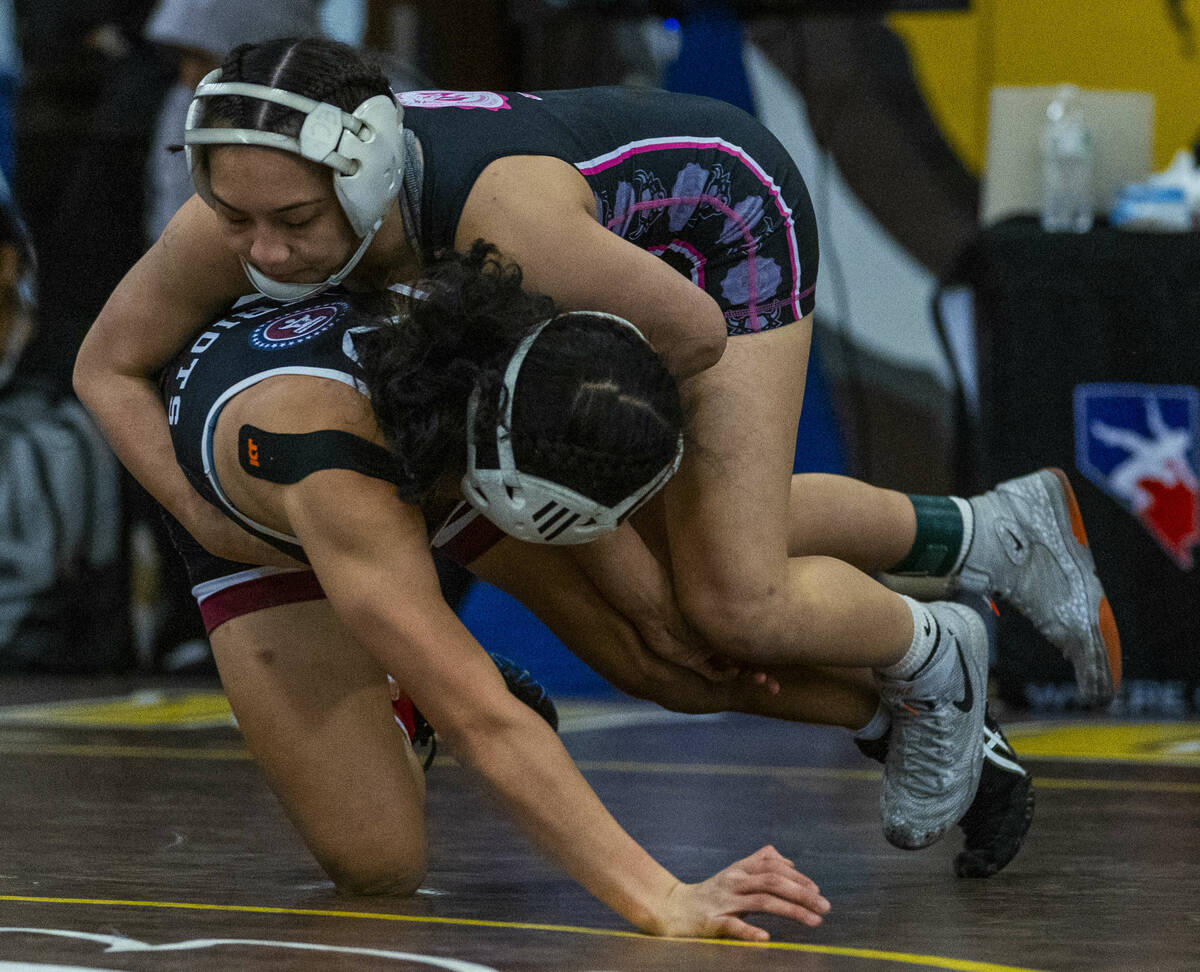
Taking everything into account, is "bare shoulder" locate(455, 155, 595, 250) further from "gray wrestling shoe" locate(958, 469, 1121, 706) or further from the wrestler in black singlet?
"gray wrestling shoe" locate(958, 469, 1121, 706)

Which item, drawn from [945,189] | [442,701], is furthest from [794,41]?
[442,701]

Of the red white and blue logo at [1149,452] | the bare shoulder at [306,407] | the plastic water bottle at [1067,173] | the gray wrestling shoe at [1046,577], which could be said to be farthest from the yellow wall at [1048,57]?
the bare shoulder at [306,407]

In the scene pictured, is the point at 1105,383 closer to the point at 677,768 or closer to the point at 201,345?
the point at 677,768

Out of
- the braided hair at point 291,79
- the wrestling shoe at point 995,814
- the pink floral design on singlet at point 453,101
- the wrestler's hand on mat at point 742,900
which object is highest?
the braided hair at point 291,79

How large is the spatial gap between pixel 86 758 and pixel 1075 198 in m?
2.69

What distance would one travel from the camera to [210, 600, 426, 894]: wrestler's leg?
228cm

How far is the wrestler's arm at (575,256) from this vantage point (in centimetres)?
205

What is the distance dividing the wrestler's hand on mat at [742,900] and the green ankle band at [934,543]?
1021 millimetres

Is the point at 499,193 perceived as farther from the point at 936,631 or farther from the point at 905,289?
the point at 905,289

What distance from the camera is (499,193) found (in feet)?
6.91

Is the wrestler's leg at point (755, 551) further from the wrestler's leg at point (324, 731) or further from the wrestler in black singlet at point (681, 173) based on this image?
the wrestler's leg at point (324, 731)

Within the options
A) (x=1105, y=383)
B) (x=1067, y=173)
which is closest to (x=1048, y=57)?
(x=1067, y=173)

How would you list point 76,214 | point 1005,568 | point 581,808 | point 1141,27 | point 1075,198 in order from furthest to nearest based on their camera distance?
point 76,214
point 1141,27
point 1075,198
point 1005,568
point 581,808

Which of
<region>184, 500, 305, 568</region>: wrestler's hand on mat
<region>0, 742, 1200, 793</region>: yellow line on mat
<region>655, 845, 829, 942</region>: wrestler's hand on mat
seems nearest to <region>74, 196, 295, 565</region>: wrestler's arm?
<region>184, 500, 305, 568</region>: wrestler's hand on mat
